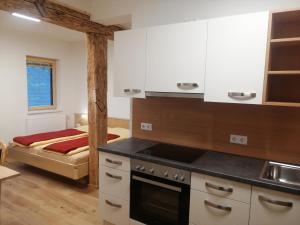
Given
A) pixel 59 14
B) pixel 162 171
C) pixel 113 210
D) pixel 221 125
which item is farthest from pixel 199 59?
pixel 59 14

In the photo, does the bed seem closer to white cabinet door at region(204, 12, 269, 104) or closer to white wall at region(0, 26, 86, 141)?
white wall at region(0, 26, 86, 141)

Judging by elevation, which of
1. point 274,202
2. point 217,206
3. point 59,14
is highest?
point 59,14

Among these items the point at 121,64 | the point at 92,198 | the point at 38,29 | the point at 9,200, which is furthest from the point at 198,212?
the point at 38,29

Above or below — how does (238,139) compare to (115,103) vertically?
below

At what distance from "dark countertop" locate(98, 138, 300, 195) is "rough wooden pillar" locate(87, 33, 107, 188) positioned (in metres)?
1.07

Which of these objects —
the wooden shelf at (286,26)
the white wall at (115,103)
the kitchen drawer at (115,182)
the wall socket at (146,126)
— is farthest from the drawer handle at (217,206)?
the white wall at (115,103)

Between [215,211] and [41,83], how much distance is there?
4957mm

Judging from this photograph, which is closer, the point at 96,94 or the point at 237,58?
the point at 237,58

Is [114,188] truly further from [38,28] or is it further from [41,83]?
[41,83]

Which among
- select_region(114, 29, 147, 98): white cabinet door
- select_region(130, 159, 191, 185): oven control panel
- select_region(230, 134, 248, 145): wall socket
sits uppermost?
select_region(114, 29, 147, 98): white cabinet door

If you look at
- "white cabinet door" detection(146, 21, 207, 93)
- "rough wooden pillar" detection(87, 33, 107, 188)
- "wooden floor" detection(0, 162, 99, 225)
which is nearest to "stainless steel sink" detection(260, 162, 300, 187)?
"white cabinet door" detection(146, 21, 207, 93)

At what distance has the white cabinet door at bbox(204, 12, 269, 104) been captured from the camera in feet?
5.46

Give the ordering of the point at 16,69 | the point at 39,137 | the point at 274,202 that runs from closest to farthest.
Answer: the point at 274,202 < the point at 39,137 < the point at 16,69

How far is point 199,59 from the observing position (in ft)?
6.23
